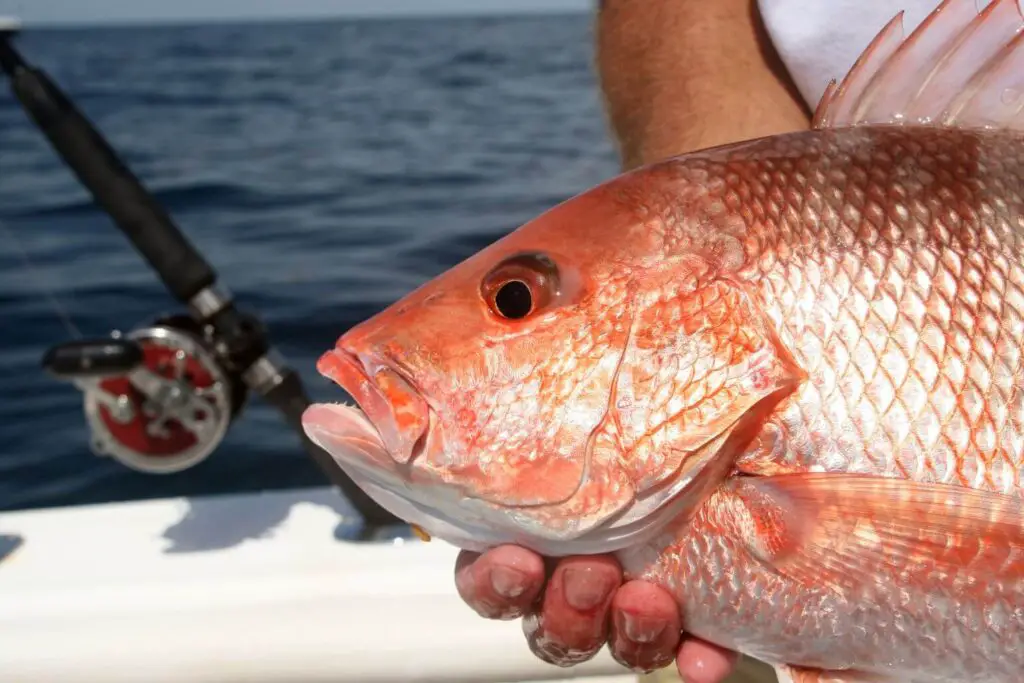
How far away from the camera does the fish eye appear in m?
1.18

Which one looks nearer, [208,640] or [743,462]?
[743,462]

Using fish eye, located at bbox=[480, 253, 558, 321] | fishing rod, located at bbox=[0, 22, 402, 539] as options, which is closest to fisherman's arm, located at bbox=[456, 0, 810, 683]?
fish eye, located at bbox=[480, 253, 558, 321]

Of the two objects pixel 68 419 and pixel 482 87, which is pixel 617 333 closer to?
pixel 68 419

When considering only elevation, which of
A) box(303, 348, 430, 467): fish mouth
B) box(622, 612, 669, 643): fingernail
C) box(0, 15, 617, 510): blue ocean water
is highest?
box(303, 348, 430, 467): fish mouth

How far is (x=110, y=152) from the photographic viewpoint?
257cm

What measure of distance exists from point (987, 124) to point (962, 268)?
0.28 m

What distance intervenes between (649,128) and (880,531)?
4.01 ft

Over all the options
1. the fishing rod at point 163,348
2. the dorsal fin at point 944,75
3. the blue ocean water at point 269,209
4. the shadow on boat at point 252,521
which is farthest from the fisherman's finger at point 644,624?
the blue ocean water at point 269,209

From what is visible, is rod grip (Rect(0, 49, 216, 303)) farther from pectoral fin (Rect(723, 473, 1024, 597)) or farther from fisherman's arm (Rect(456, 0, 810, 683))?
pectoral fin (Rect(723, 473, 1024, 597))

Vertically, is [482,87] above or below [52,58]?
below

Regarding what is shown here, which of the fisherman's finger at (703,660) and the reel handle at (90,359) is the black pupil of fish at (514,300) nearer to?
the fisherman's finger at (703,660)

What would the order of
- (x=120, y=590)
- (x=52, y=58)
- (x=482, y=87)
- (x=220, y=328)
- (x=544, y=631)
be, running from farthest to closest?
(x=52, y=58)
(x=482, y=87)
(x=220, y=328)
(x=120, y=590)
(x=544, y=631)

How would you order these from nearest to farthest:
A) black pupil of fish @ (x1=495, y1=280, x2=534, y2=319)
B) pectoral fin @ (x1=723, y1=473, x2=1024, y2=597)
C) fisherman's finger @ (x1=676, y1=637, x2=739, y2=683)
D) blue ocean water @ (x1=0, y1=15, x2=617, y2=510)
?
pectoral fin @ (x1=723, y1=473, x2=1024, y2=597)
black pupil of fish @ (x1=495, y1=280, x2=534, y2=319)
fisherman's finger @ (x1=676, y1=637, x2=739, y2=683)
blue ocean water @ (x1=0, y1=15, x2=617, y2=510)

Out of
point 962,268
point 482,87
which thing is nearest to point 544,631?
point 962,268
